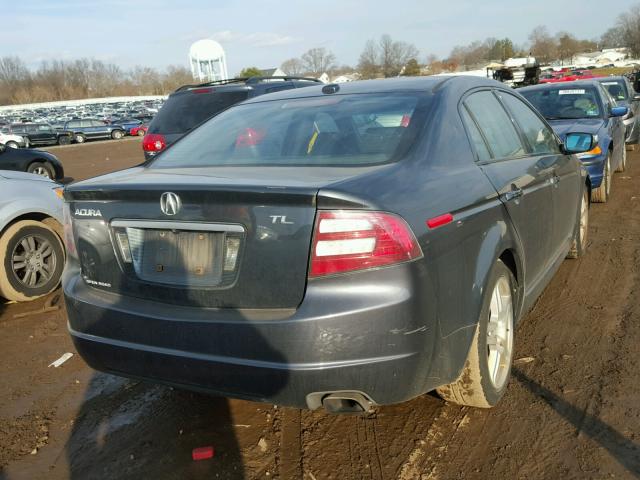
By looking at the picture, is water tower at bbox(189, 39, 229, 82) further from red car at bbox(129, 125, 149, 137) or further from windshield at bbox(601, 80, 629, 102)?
windshield at bbox(601, 80, 629, 102)

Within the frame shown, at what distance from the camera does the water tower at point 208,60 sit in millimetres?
82125

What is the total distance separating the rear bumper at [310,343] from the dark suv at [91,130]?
4015 cm

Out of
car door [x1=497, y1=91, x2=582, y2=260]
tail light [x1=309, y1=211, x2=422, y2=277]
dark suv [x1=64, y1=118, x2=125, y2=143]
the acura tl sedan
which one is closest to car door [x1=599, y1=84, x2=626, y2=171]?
car door [x1=497, y1=91, x2=582, y2=260]

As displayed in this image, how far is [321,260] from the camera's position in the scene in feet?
7.34

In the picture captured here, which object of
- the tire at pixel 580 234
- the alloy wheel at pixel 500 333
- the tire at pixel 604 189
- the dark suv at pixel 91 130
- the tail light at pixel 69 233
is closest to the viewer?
the tail light at pixel 69 233

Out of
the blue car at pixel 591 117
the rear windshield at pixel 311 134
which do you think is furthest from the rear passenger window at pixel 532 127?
the blue car at pixel 591 117

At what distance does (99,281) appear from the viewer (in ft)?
9.07

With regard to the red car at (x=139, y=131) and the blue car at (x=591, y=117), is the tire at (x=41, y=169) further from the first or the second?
the red car at (x=139, y=131)

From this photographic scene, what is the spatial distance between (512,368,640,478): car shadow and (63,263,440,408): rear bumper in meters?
0.96

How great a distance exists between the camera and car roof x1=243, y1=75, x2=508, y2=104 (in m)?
3.29

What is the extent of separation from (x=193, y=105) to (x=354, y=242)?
6.35 metres

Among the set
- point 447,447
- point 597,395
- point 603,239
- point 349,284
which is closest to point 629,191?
point 603,239

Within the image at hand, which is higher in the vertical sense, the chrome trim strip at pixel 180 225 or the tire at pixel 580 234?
the chrome trim strip at pixel 180 225

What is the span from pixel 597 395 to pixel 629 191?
257 inches
